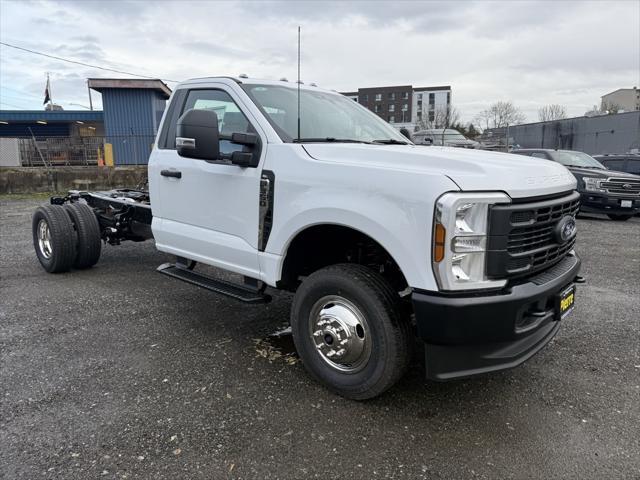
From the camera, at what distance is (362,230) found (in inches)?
112

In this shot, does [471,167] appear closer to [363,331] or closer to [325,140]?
[363,331]

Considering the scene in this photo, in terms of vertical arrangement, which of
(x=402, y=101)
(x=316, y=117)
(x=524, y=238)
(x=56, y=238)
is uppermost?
A: (x=402, y=101)

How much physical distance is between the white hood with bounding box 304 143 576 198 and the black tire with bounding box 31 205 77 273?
3.92 meters

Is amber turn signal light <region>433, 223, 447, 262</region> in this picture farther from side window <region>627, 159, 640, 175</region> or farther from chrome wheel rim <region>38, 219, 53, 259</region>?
side window <region>627, 159, 640, 175</region>

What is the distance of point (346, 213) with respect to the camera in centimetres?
293

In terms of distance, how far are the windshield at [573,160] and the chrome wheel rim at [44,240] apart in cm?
1137

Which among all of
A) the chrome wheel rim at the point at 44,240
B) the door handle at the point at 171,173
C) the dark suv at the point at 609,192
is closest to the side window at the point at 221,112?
the door handle at the point at 171,173

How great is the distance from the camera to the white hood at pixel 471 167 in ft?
8.57

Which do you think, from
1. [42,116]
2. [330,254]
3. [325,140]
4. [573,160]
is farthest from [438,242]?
[42,116]

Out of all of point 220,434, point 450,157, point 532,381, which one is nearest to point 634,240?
point 532,381

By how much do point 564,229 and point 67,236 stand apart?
536 cm

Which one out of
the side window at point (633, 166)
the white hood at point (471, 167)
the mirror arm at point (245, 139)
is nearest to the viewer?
the white hood at point (471, 167)

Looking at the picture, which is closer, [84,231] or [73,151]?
[84,231]

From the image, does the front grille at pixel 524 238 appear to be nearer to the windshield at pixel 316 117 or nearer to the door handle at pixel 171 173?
the windshield at pixel 316 117
